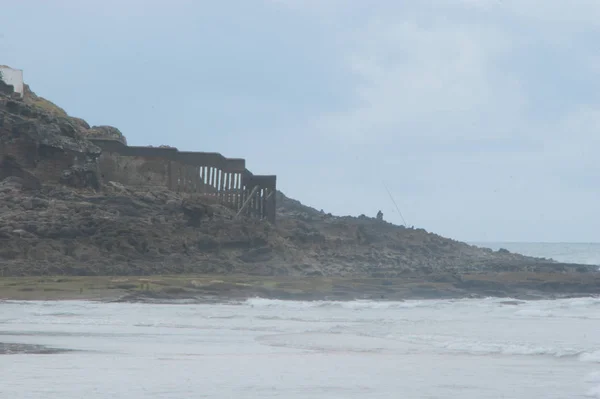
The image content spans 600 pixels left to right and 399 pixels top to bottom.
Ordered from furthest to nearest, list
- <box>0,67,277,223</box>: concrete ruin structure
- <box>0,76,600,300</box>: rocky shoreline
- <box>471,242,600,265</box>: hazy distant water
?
<box>471,242,600,265</box>: hazy distant water, <box>0,67,277,223</box>: concrete ruin structure, <box>0,76,600,300</box>: rocky shoreline

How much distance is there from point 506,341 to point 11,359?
7657mm

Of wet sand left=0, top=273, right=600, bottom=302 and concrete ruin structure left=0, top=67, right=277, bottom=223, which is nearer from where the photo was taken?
wet sand left=0, top=273, right=600, bottom=302

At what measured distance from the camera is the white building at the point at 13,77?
1431 inches

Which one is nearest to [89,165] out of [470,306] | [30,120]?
[30,120]

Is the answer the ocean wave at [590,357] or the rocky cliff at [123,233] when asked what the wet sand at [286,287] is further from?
the ocean wave at [590,357]

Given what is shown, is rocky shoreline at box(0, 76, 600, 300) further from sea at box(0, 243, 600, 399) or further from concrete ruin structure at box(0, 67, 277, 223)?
sea at box(0, 243, 600, 399)

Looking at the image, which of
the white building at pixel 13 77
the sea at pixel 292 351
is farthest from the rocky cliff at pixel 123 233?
the white building at pixel 13 77

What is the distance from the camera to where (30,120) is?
27969mm

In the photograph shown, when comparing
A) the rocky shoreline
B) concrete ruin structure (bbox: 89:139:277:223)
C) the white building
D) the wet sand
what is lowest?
the wet sand

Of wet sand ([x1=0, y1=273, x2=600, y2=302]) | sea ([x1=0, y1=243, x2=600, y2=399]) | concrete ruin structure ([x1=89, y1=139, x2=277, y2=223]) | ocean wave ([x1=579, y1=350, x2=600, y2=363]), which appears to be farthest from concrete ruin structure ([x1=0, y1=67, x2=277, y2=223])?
ocean wave ([x1=579, y1=350, x2=600, y2=363])

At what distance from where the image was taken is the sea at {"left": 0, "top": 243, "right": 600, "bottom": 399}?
384 inches

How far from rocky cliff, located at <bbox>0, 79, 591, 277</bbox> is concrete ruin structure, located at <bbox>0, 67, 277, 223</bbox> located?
0.05 m

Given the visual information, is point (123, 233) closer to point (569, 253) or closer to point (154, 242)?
point (154, 242)

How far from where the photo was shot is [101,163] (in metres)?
30.3
